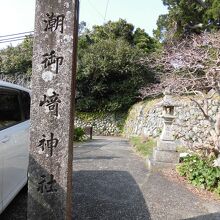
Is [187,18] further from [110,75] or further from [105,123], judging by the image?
[105,123]

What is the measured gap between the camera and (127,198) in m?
5.27

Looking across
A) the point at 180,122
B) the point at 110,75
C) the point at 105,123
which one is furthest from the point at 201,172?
the point at 105,123

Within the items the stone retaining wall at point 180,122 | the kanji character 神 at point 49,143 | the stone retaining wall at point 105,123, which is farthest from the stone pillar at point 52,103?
the stone retaining wall at point 105,123

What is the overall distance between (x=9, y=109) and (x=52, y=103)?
1.08m

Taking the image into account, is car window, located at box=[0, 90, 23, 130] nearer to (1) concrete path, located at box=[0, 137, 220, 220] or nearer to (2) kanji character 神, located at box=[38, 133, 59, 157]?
(2) kanji character 神, located at box=[38, 133, 59, 157]

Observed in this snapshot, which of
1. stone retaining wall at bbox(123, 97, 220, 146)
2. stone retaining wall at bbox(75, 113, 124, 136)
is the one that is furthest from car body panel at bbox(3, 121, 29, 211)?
stone retaining wall at bbox(75, 113, 124, 136)

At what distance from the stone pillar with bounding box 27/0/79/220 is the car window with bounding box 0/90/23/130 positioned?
62 centimetres

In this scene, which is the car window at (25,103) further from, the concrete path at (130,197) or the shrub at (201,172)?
the shrub at (201,172)

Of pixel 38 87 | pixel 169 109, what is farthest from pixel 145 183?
pixel 38 87

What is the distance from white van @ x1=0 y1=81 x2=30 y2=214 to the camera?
3.35 m

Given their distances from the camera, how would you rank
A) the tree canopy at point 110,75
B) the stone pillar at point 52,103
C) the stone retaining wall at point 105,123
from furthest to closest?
the stone retaining wall at point 105,123 < the tree canopy at point 110,75 < the stone pillar at point 52,103

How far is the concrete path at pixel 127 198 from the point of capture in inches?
178

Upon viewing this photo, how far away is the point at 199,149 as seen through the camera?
7.54 m

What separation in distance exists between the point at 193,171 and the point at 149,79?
13620mm
